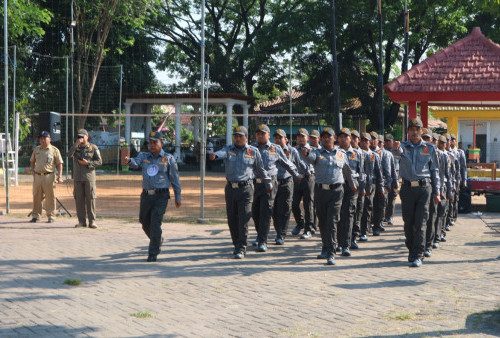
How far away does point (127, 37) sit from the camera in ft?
120

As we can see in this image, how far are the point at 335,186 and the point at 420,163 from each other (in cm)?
123

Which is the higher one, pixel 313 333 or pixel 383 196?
pixel 383 196

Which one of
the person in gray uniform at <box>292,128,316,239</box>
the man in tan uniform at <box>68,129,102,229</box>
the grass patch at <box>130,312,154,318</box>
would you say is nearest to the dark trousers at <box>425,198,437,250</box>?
the person in gray uniform at <box>292,128,316,239</box>

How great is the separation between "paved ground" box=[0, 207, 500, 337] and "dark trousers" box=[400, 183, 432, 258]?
347mm

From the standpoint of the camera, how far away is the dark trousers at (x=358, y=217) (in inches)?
446

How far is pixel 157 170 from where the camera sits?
32.5ft

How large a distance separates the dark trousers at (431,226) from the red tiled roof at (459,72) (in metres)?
6.91

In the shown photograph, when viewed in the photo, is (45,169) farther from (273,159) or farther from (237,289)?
(237,289)

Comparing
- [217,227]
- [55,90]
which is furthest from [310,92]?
[217,227]

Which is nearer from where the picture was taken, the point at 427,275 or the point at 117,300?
the point at 117,300

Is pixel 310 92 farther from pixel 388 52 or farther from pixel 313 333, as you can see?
pixel 313 333

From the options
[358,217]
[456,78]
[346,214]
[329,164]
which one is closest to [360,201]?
[358,217]

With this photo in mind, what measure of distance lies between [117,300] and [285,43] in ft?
93.4

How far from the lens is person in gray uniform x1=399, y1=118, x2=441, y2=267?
968cm
